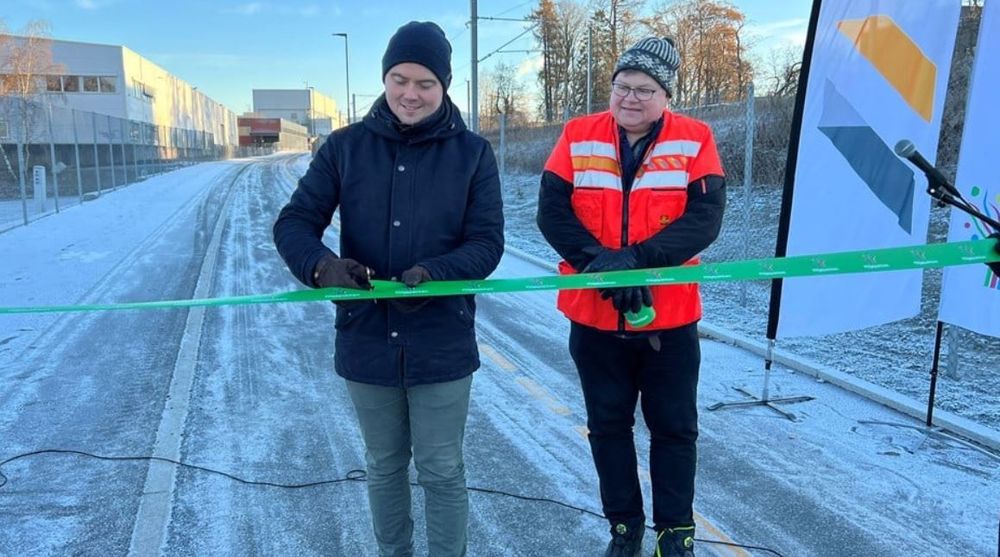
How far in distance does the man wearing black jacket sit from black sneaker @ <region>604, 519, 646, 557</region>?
29.0 inches

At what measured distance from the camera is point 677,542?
2.82 m

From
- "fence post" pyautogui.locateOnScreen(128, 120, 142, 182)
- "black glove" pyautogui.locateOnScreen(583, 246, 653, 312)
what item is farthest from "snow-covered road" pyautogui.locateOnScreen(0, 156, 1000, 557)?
"fence post" pyautogui.locateOnScreen(128, 120, 142, 182)

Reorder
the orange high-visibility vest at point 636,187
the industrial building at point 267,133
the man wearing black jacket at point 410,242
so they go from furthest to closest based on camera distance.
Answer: the industrial building at point 267,133 → the orange high-visibility vest at point 636,187 → the man wearing black jacket at point 410,242

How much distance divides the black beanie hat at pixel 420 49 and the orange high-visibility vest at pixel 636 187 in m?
0.64

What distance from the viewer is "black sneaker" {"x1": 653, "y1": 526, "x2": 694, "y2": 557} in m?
2.81

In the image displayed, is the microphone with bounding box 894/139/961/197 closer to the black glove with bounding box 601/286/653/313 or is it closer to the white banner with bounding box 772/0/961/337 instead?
the black glove with bounding box 601/286/653/313

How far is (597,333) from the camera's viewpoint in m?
2.83

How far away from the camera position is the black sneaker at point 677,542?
2.81 m

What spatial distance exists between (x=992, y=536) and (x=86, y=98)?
58835mm

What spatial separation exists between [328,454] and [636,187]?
2.33 metres

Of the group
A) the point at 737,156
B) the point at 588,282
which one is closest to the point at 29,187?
the point at 737,156

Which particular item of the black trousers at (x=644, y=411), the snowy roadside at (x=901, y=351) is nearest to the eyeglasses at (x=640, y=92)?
the black trousers at (x=644, y=411)

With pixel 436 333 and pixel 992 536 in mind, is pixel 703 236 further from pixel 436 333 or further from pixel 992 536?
pixel 992 536

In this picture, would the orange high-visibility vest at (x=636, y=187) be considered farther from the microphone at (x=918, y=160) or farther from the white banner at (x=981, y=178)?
the white banner at (x=981, y=178)
